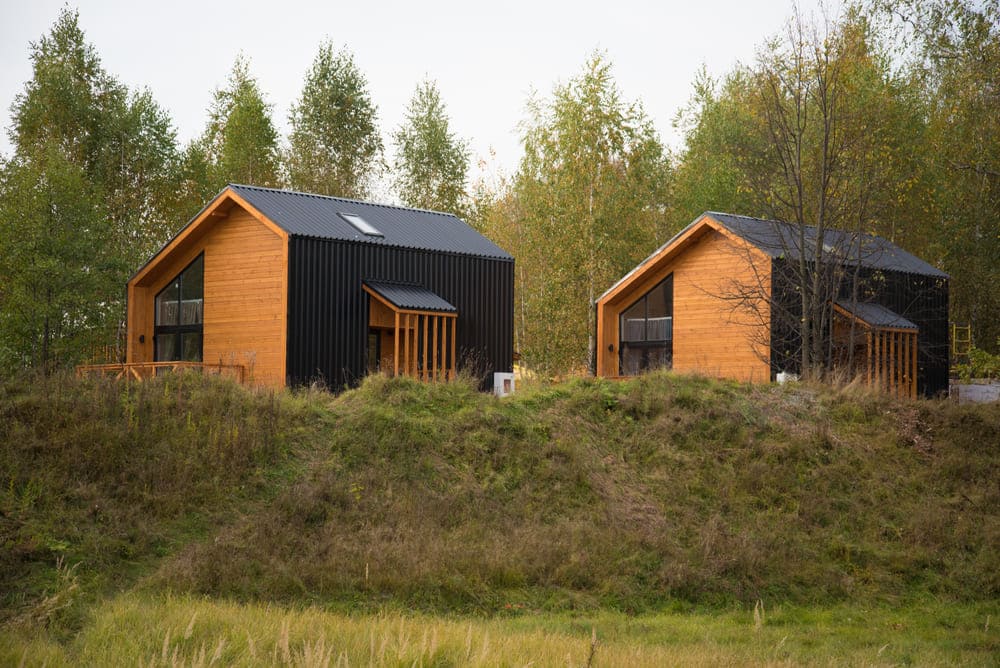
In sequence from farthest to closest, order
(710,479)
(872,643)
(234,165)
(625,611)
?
(234,165) → (710,479) → (625,611) → (872,643)

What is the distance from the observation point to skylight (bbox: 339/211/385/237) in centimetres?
2277

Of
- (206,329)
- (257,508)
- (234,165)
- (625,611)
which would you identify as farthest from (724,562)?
(234,165)

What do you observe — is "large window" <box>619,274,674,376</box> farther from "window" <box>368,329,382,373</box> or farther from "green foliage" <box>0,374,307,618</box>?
"green foliage" <box>0,374,307,618</box>

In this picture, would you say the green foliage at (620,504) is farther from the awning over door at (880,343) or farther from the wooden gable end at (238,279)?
the wooden gable end at (238,279)

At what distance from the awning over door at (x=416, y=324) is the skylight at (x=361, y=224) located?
1.18 m

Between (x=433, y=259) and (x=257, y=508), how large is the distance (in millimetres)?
12409

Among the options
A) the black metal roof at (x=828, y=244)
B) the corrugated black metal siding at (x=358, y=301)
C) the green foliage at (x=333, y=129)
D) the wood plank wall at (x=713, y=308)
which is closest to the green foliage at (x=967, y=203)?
the black metal roof at (x=828, y=244)

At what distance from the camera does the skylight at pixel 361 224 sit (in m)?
22.8

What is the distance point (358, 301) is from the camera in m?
22.0

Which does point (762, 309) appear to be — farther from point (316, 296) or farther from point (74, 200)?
point (74, 200)

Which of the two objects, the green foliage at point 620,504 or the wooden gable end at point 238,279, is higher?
the wooden gable end at point 238,279

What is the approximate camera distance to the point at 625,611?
10.6 meters

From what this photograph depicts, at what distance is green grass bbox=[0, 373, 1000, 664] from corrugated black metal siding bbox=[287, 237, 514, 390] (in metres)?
6.03

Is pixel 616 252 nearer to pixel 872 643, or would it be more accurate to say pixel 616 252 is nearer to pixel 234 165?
pixel 234 165
